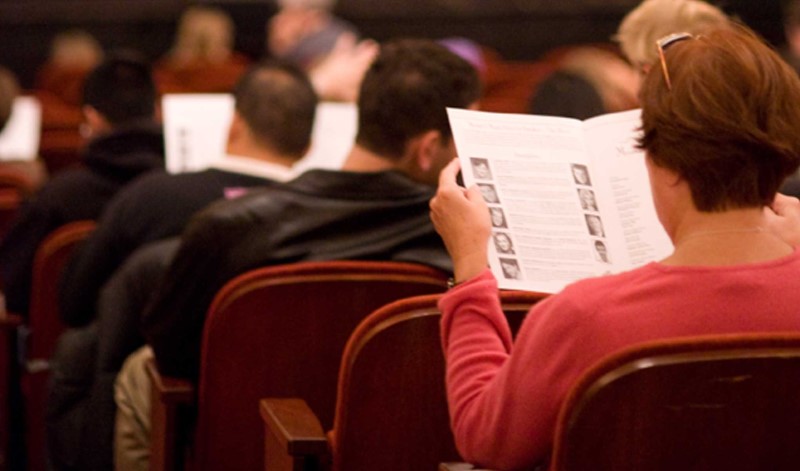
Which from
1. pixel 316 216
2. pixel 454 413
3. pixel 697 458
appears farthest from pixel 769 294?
pixel 316 216

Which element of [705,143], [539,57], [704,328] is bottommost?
[539,57]

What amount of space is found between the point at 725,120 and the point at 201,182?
2164 mm

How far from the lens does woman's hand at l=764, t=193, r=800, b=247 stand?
6.91ft

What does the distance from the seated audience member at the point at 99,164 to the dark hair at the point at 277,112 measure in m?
0.88

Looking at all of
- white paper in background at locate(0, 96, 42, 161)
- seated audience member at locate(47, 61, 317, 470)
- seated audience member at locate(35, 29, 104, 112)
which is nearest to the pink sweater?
seated audience member at locate(47, 61, 317, 470)

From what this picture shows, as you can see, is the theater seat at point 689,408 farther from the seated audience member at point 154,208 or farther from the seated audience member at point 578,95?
the seated audience member at point 578,95

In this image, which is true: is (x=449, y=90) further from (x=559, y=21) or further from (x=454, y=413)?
(x=559, y=21)

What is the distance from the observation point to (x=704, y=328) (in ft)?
5.60

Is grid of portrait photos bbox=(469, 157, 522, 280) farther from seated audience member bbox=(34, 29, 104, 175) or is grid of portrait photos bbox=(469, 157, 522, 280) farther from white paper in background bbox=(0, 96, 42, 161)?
seated audience member bbox=(34, 29, 104, 175)

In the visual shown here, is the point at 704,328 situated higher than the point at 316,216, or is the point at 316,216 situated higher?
the point at 704,328

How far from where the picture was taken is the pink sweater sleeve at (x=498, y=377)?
5.68 ft

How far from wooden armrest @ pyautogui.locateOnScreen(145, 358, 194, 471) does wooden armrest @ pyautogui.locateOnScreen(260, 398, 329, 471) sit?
0.35 metres

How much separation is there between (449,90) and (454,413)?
116 centimetres

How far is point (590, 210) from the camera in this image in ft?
7.14
